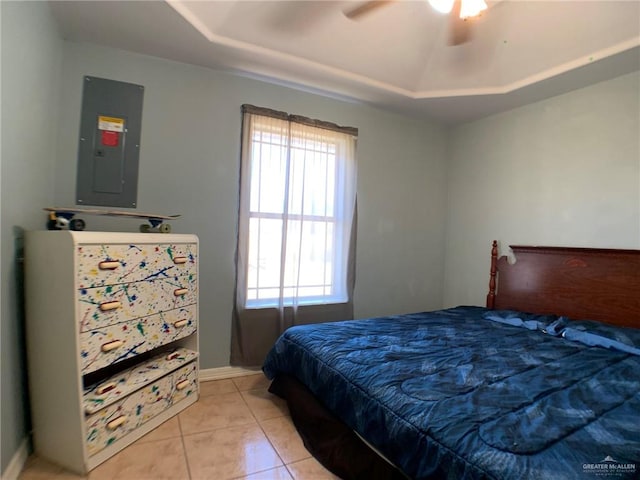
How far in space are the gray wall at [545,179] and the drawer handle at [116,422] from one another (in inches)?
120

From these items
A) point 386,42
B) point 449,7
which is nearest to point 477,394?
point 449,7

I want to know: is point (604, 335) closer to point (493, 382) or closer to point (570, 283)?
point (570, 283)

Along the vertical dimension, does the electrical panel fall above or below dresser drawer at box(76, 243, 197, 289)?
above

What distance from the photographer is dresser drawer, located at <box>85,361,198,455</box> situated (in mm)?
1513

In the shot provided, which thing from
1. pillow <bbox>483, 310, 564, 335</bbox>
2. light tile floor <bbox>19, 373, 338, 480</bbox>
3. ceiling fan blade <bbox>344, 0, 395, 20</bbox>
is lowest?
light tile floor <bbox>19, 373, 338, 480</bbox>

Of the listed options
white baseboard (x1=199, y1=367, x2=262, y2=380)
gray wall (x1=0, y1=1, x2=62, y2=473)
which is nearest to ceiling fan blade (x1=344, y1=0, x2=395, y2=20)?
gray wall (x1=0, y1=1, x2=62, y2=473)

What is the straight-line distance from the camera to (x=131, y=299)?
1705mm

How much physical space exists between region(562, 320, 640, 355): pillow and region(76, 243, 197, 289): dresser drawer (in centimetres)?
255

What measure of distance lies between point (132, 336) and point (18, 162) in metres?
0.97

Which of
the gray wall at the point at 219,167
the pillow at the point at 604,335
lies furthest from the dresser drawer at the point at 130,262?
the pillow at the point at 604,335

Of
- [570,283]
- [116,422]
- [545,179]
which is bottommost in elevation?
[116,422]

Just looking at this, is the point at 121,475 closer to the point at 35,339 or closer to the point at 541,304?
the point at 35,339

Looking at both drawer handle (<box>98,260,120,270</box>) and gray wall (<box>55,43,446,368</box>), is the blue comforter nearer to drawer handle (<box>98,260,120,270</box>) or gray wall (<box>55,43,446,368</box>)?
gray wall (<box>55,43,446,368</box>)

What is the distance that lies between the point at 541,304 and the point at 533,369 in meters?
1.29
